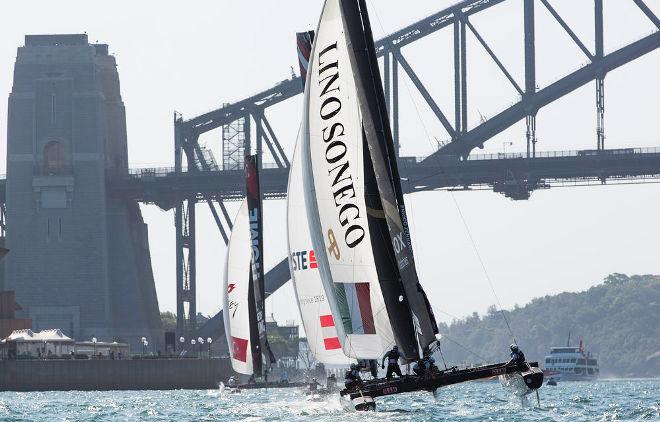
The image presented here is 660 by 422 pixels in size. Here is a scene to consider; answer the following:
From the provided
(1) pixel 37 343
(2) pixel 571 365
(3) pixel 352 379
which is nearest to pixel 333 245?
(3) pixel 352 379

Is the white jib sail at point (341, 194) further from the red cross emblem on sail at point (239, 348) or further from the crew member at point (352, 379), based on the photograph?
the red cross emblem on sail at point (239, 348)

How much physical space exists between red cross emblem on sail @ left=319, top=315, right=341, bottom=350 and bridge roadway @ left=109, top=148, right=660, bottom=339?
46.7 metres

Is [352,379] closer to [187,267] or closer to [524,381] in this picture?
[524,381]

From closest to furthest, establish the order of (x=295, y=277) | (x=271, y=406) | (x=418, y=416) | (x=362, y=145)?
(x=362, y=145), (x=418, y=416), (x=295, y=277), (x=271, y=406)

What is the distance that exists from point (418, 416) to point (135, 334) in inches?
2169

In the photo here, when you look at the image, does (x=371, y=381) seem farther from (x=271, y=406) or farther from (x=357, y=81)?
(x=271, y=406)

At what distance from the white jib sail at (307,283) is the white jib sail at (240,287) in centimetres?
1771

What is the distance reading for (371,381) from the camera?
2673cm

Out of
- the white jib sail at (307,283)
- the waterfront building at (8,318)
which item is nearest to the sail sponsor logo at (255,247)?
the white jib sail at (307,283)

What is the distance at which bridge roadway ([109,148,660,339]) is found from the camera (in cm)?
7806

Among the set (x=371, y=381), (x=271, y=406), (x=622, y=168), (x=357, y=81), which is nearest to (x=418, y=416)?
(x=371, y=381)

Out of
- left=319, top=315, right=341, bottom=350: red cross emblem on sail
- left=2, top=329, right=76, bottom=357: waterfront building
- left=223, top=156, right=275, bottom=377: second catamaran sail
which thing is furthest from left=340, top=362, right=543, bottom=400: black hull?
left=2, top=329, right=76, bottom=357: waterfront building

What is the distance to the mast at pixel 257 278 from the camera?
47469 mm

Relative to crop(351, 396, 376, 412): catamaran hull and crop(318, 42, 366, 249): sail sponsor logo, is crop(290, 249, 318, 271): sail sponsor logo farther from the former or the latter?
crop(351, 396, 376, 412): catamaran hull
